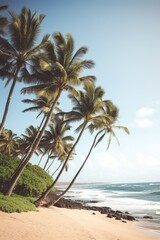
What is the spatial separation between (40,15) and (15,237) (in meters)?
11.9

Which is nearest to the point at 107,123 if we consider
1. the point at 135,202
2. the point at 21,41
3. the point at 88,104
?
the point at 88,104

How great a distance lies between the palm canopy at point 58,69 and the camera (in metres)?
14.6

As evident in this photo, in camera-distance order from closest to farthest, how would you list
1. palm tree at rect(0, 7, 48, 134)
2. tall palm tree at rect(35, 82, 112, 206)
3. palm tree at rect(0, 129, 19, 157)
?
1. palm tree at rect(0, 7, 48, 134)
2. tall palm tree at rect(35, 82, 112, 206)
3. palm tree at rect(0, 129, 19, 157)

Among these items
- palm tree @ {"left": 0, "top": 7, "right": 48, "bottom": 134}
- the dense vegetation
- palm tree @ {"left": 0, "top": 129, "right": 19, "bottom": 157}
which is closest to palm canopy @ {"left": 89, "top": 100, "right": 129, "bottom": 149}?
the dense vegetation

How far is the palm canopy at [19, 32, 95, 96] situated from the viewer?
14.6m

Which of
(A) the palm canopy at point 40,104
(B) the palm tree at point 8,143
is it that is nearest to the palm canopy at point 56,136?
(A) the palm canopy at point 40,104

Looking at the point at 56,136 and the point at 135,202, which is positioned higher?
the point at 56,136

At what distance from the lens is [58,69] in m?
14.8

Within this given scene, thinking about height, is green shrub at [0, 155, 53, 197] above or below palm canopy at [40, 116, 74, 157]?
below

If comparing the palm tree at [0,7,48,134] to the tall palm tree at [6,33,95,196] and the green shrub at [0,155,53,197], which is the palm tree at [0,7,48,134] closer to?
the tall palm tree at [6,33,95,196]

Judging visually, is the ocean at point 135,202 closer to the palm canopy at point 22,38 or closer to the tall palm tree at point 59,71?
the tall palm tree at point 59,71

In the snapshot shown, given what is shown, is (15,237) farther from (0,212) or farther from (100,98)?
(100,98)

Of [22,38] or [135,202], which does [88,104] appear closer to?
[22,38]

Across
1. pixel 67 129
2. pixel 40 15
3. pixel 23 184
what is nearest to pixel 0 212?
pixel 23 184
